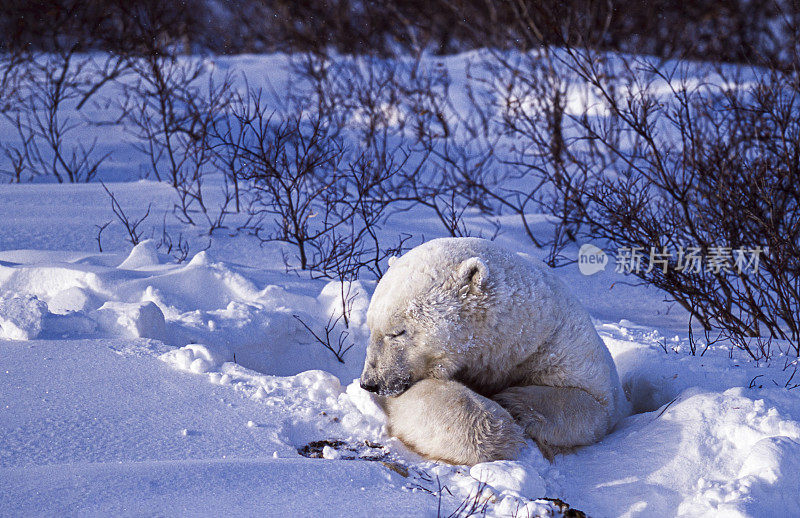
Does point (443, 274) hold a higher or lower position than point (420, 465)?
higher

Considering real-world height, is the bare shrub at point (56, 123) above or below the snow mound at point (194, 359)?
above

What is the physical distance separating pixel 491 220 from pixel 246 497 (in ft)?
15.0

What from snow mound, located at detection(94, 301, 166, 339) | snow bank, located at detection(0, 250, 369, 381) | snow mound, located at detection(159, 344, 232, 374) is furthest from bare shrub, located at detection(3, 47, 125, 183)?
snow mound, located at detection(159, 344, 232, 374)

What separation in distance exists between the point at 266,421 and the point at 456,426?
580mm

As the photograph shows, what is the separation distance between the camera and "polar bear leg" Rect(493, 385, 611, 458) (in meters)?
2.08

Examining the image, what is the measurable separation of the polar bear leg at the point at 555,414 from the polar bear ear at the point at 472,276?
0.36 metres

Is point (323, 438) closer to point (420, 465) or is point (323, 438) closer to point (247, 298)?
point (420, 465)

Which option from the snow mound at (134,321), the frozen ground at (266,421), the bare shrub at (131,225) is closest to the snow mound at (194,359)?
the frozen ground at (266,421)

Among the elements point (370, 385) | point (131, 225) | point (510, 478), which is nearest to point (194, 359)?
point (370, 385)

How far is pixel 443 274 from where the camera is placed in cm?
214

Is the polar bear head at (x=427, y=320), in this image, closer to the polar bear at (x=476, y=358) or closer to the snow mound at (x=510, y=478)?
the polar bear at (x=476, y=358)

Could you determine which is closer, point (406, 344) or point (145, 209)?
point (406, 344)

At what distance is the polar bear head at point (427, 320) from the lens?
82.0 inches

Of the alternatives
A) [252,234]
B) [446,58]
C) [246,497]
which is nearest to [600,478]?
[246,497]
